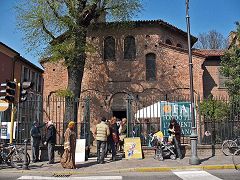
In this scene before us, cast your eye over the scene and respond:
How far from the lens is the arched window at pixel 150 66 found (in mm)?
24172

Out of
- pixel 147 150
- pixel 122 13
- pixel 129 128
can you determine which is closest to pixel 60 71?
pixel 122 13

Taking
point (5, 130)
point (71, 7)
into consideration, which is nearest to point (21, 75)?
point (71, 7)

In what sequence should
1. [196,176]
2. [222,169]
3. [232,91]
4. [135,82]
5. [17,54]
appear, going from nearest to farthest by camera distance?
[196,176]
[222,169]
[232,91]
[135,82]
[17,54]

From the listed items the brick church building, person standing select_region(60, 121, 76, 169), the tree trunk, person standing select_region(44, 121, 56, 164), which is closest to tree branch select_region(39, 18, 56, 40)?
the tree trunk

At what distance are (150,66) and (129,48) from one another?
226 centimetres

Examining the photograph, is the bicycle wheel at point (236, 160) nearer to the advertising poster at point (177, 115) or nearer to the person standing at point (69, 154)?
the advertising poster at point (177, 115)

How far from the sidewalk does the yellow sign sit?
0.46 meters

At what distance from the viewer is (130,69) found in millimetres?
24016

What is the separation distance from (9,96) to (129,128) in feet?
21.3

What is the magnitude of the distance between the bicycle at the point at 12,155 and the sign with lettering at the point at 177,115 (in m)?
7.31

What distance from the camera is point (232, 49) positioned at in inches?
904

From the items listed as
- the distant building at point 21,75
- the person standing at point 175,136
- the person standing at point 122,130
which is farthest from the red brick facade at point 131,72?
the person standing at point 175,136

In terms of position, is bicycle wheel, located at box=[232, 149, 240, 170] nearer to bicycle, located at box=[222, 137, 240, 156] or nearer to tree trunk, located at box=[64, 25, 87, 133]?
bicycle, located at box=[222, 137, 240, 156]

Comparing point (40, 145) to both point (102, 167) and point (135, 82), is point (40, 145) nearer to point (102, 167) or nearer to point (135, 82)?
point (102, 167)
